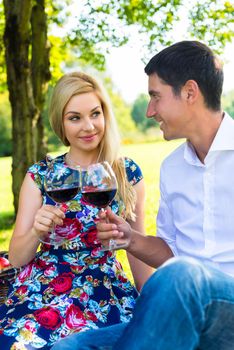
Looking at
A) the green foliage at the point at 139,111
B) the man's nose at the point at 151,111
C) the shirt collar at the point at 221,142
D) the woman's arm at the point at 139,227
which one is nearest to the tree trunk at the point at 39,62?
the woman's arm at the point at 139,227

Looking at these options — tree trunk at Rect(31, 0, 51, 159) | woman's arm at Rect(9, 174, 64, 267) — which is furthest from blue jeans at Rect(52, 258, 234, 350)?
tree trunk at Rect(31, 0, 51, 159)

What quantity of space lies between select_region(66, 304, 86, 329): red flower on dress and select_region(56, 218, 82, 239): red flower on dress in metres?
0.46

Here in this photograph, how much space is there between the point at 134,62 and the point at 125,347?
25.5ft

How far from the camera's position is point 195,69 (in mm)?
3248

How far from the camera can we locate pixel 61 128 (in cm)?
382

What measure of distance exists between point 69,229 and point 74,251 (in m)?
0.14

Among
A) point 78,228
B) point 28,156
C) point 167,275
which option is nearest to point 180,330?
point 167,275

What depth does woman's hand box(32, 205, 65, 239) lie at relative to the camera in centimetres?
306

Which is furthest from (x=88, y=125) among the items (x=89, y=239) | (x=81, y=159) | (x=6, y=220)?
(x=6, y=220)

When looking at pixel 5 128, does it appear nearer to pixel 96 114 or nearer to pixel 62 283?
pixel 96 114

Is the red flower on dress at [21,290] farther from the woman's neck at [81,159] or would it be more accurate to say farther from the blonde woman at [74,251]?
the woman's neck at [81,159]

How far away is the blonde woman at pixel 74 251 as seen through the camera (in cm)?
329

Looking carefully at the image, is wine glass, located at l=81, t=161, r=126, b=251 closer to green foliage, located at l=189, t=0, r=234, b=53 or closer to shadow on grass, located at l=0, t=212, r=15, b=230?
green foliage, located at l=189, t=0, r=234, b=53

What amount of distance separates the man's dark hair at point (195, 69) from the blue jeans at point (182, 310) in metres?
1.22
